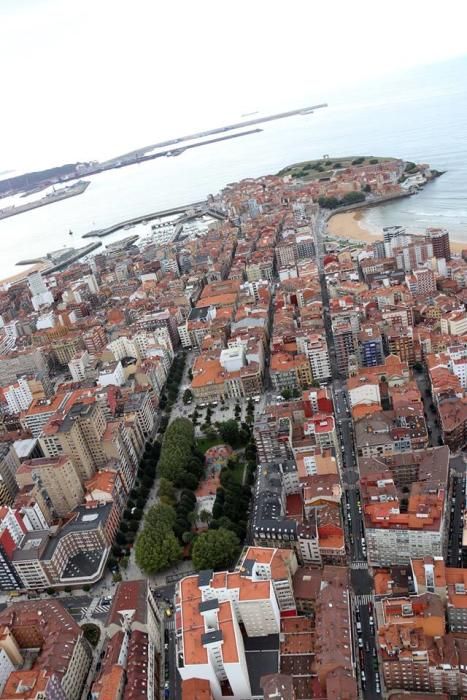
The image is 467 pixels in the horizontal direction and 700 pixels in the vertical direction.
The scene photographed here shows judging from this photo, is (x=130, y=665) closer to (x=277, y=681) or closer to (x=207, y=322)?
(x=277, y=681)

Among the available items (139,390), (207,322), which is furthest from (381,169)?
(139,390)

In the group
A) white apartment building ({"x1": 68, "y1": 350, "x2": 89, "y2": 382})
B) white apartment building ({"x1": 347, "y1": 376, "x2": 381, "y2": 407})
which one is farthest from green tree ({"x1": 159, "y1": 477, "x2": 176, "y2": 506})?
white apartment building ({"x1": 68, "y1": 350, "x2": 89, "y2": 382})

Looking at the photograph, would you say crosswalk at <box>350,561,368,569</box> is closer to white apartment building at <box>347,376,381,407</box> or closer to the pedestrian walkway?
white apartment building at <box>347,376,381,407</box>

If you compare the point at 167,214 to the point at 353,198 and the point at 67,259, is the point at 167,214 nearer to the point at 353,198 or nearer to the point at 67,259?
the point at 67,259

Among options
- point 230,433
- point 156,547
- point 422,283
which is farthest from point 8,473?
point 422,283

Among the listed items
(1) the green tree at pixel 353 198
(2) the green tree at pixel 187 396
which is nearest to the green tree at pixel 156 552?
(2) the green tree at pixel 187 396

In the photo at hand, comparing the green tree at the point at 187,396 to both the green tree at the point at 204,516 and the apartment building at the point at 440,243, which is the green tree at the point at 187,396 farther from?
the apartment building at the point at 440,243

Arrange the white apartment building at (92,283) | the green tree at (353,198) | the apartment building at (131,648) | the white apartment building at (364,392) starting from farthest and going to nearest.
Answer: the green tree at (353,198) → the white apartment building at (92,283) → the white apartment building at (364,392) → the apartment building at (131,648)
